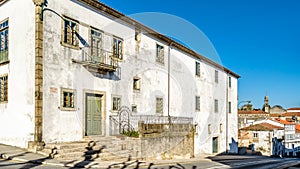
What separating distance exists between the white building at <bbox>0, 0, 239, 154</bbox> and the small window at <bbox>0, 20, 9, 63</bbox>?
0.01m

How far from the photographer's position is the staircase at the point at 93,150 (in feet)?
35.9

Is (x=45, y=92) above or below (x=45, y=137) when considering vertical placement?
above

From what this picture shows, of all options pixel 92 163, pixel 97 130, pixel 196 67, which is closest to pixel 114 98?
pixel 97 130

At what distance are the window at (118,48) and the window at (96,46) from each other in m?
1.24

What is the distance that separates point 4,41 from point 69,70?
342cm

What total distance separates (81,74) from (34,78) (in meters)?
2.44

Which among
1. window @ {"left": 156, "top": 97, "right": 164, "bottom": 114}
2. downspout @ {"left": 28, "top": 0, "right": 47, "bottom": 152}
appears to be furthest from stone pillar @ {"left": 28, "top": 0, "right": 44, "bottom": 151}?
window @ {"left": 156, "top": 97, "right": 164, "bottom": 114}

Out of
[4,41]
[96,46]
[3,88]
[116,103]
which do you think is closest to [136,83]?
[116,103]

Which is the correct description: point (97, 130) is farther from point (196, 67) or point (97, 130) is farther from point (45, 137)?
point (196, 67)

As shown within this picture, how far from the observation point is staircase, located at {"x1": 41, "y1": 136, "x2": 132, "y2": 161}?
10.9 m

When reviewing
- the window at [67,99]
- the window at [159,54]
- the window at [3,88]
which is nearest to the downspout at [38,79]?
the window at [67,99]

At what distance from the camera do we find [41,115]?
11.8 metres

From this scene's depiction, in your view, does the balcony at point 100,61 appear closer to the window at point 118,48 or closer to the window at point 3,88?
the window at point 118,48

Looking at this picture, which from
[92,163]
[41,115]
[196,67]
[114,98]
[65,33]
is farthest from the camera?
[196,67]
